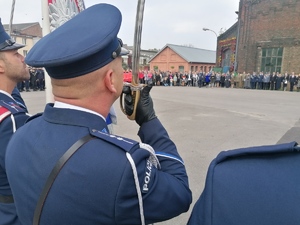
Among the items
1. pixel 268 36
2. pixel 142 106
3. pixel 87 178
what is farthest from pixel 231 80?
pixel 87 178

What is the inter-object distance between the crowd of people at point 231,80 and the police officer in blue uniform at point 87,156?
1643 cm

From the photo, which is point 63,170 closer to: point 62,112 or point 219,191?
point 62,112

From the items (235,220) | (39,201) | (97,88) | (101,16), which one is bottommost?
(39,201)

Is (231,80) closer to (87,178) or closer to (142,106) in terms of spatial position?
(142,106)

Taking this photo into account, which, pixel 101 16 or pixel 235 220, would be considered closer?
pixel 235 220

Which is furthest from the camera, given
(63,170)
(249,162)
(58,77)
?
(58,77)

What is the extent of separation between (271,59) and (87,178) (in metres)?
25.6

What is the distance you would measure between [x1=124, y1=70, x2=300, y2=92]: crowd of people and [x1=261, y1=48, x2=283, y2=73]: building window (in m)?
1.69

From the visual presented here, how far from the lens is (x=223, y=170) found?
28.7 inches

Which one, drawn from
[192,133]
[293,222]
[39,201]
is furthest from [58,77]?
[192,133]

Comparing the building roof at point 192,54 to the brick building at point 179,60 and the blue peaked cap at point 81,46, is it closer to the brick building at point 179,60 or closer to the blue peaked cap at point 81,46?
the brick building at point 179,60

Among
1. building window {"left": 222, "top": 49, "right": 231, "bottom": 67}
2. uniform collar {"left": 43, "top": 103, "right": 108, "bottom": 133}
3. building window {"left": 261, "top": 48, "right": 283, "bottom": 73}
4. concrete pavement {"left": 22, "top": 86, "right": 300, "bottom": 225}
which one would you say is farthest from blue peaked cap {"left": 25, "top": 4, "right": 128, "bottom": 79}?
building window {"left": 222, "top": 49, "right": 231, "bottom": 67}

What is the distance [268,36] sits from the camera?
76.4ft

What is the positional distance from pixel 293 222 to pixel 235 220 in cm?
13
